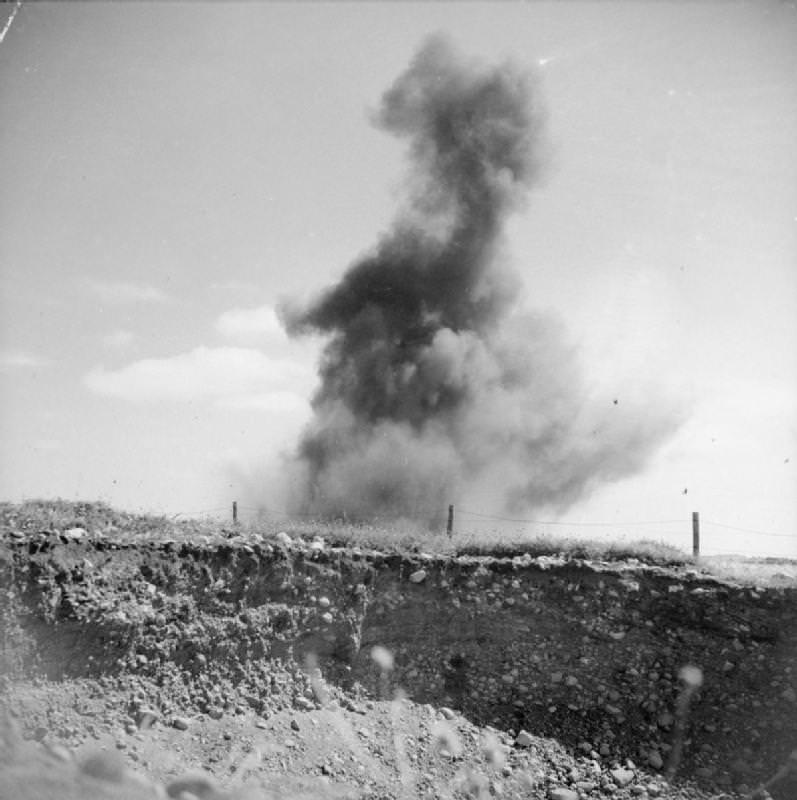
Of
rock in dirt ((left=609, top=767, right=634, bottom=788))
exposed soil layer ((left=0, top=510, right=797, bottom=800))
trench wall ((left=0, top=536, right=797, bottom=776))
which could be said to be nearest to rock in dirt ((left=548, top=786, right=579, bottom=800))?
exposed soil layer ((left=0, top=510, right=797, bottom=800))

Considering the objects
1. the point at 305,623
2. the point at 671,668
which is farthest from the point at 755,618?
the point at 305,623

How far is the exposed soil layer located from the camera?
7113 millimetres

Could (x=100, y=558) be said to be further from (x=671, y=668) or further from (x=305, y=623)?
(x=671, y=668)

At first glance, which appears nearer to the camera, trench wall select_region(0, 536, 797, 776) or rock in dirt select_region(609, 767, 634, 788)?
trench wall select_region(0, 536, 797, 776)

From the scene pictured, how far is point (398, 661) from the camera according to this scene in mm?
8859

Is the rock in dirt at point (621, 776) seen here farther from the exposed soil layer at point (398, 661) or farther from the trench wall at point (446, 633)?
the trench wall at point (446, 633)

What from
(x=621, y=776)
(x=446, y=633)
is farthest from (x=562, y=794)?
(x=446, y=633)

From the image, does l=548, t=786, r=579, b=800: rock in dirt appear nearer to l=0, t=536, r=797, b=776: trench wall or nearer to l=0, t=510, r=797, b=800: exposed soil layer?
l=0, t=510, r=797, b=800: exposed soil layer

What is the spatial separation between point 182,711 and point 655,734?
20.2ft

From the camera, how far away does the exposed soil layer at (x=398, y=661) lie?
7.11 m

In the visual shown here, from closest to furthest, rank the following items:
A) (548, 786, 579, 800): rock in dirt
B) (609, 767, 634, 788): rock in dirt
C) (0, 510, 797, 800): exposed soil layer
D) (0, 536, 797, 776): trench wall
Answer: (0, 510, 797, 800): exposed soil layer, (548, 786, 579, 800): rock in dirt, (0, 536, 797, 776): trench wall, (609, 767, 634, 788): rock in dirt

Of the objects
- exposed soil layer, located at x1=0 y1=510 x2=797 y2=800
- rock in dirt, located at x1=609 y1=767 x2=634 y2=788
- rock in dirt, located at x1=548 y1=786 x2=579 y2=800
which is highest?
exposed soil layer, located at x1=0 y1=510 x2=797 y2=800

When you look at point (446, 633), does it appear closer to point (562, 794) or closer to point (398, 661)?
point (398, 661)

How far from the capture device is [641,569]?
398 inches
